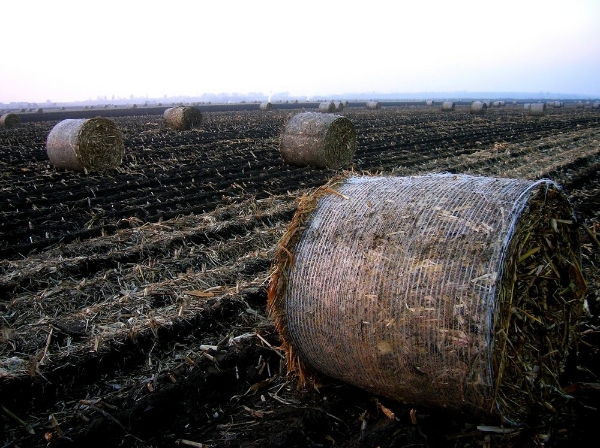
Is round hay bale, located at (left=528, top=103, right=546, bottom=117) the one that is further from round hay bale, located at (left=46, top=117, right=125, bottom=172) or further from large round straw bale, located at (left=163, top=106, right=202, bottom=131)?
round hay bale, located at (left=46, top=117, right=125, bottom=172)

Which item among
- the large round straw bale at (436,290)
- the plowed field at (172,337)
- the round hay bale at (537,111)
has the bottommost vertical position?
the plowed field at (172,337)

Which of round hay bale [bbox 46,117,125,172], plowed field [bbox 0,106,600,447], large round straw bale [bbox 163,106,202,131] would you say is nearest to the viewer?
plowed field [bbox 0,106,600,447]

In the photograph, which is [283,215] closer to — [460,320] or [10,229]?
[10,229]

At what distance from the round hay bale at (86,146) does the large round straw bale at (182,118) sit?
9699 millimetres

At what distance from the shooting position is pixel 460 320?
287 cm

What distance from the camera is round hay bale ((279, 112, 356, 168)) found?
11.9 meters

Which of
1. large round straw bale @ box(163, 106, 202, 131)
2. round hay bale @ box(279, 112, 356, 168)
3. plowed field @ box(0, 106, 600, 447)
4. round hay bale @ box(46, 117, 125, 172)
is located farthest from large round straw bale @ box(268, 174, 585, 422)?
large round straw bale @ box(163, 106, 202, 131)

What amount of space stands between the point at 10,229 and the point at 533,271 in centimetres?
727

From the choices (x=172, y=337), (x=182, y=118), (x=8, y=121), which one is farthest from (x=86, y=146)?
(x=8, y=121)

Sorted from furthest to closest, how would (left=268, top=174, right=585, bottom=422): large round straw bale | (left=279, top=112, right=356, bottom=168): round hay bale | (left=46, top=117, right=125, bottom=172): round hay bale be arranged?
(left=279, top=112, right=356, bottom=168): round hay bale
(left=46, top=117, right=125, bottom=172): round hay bale
(left=268, top=174, right=585, bottom=422): large round straw bale

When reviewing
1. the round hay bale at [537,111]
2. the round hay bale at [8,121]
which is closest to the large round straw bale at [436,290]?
the round hay bale at [8,121]

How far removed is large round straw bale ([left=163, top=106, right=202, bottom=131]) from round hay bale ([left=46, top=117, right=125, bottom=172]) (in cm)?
970

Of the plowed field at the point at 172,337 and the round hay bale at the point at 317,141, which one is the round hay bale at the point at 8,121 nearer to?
the plowed field at the point at 172,337

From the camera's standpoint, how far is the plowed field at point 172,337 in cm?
331
